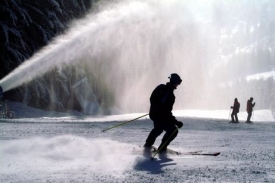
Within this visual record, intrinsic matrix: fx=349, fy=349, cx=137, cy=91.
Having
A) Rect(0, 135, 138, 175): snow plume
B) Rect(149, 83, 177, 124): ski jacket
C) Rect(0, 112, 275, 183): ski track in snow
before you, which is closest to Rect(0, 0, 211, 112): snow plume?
Rect(0, 135, 138, 175): snow plume

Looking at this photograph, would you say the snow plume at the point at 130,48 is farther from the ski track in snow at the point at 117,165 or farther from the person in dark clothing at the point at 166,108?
the person in dark clothing at the point at 166,108

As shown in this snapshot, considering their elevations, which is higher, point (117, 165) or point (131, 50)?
point (131, 50)

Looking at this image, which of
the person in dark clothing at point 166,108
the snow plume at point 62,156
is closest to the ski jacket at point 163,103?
the person in dark clothing at point 166,108

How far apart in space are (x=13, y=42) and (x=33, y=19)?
3625 millimetres

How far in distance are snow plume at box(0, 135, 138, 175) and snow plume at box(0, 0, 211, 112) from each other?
52.6 ft

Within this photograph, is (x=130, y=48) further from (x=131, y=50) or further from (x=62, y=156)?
(x=62, y=156)

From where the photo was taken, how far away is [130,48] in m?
42.3

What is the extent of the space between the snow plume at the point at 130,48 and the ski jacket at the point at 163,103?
57.6ft

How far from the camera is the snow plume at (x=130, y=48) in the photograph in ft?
96.9

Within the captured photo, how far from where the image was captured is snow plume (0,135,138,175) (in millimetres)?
5116

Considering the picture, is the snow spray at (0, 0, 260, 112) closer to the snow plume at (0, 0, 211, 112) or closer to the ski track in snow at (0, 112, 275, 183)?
the snow plume at (0, 0, 211, 112)

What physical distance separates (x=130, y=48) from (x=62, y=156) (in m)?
36.7

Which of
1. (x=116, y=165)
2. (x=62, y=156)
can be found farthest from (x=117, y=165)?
(x=62, y=156)

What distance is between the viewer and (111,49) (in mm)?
38719
